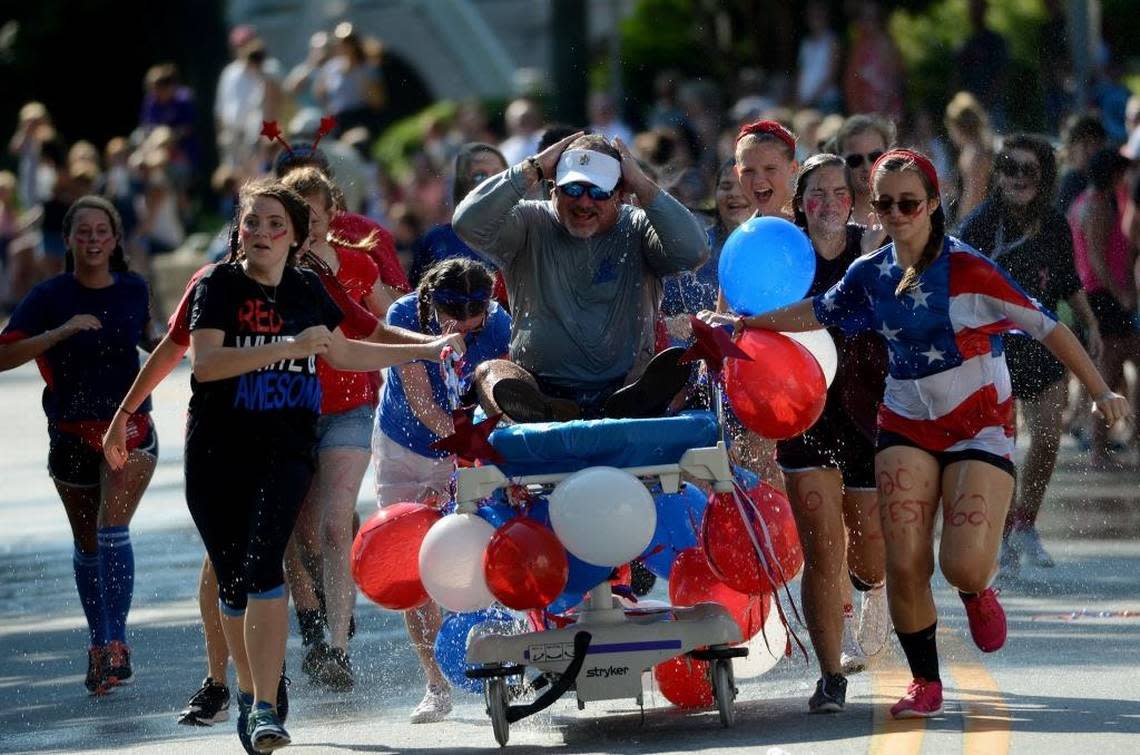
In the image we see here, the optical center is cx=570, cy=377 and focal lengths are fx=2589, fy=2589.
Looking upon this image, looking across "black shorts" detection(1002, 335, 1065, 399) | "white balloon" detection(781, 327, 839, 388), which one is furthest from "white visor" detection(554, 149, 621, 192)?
"black shorts" detection(1002, 335, 1065, 399)

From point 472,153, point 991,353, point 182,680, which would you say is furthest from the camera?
point 472,153

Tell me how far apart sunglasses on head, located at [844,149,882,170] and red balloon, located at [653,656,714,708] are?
320 centimetres

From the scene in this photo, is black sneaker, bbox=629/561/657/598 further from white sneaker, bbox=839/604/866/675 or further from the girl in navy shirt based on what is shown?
the girl in navy shirt

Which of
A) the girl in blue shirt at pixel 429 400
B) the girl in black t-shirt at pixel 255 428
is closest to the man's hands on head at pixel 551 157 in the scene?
the girl in blue shirt at pixel 429 400

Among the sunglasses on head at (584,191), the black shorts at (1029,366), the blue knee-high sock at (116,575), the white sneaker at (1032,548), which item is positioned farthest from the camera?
the black shorts at (1029,366)

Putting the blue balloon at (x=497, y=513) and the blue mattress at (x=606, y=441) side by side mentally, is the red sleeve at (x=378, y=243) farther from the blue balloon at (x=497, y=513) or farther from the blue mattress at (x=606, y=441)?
the blue mattress at (x=606, y=441)

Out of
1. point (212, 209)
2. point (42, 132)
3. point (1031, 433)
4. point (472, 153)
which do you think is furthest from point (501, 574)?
point (212, 209)

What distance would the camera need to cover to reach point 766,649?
29.7ft

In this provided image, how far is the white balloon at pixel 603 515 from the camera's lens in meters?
8.15

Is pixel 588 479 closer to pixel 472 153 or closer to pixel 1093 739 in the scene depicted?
pixel 1093 739

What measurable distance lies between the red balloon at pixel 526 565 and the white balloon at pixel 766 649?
1.01 m

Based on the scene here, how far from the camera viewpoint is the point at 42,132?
2852cm

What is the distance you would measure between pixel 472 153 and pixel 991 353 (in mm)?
3823

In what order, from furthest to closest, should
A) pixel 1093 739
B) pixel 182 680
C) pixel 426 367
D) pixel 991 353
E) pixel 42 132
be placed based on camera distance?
pixel 42 132 < pixel 182 680 < pixel 426 367 < pixel 991 353 < pixel 1093 739
